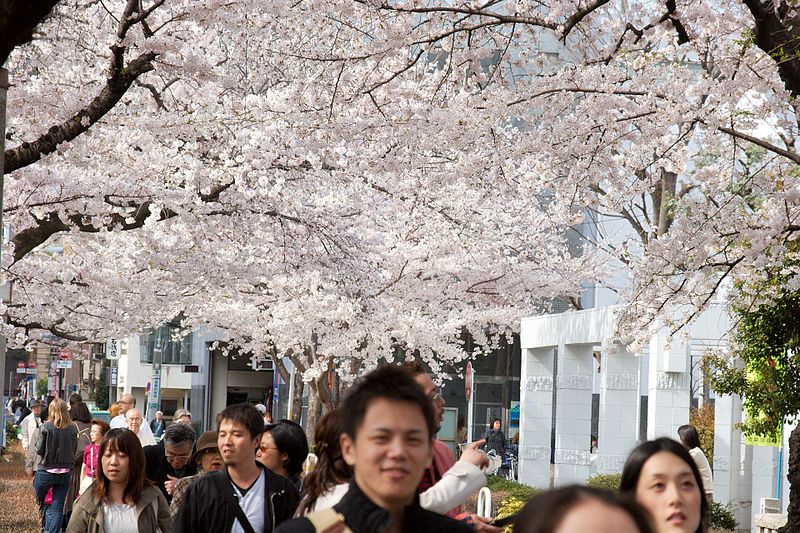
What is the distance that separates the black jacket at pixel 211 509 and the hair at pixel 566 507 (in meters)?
2.94

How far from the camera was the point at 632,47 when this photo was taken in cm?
1012

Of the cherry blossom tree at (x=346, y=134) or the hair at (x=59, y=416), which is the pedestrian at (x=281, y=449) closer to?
the cherry blossom tree at (x=346, y=134)

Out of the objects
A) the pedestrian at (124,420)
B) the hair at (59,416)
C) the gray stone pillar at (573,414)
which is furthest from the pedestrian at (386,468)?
the gray stone pillar at (573,414)

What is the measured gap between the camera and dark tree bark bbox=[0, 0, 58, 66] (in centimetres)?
421

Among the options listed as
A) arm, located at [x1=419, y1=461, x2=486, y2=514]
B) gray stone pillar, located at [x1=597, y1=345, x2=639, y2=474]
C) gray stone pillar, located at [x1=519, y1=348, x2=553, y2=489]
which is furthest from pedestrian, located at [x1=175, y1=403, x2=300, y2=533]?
gray stone pillar, located at [x1=519, y1=348, x2=553, y2=489]

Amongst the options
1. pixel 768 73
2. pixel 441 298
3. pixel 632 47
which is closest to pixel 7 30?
pixel 632 47

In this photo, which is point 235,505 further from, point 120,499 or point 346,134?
point 346,134

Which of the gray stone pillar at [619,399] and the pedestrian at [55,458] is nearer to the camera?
the pedestrian at [55,458]

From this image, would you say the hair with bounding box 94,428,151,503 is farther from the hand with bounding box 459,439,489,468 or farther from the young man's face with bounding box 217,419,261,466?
the hand with bounding box 459,439,489,468

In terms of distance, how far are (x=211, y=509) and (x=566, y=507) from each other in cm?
304

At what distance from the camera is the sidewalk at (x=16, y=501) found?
14.9m

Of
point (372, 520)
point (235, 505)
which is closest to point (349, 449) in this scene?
point (372, 520)

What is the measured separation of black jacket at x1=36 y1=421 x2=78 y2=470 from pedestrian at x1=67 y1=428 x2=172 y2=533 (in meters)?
6.85

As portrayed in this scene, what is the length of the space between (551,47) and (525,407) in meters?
19.3
